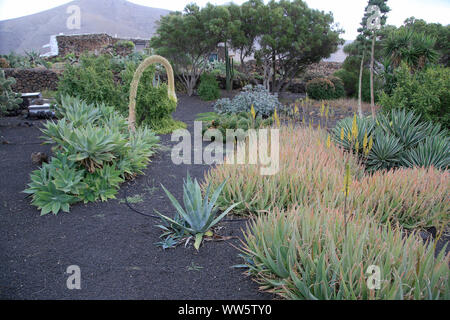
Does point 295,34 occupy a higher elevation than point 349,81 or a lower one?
higher

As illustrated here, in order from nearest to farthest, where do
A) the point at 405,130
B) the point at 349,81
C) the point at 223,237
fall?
the point at 223,237 → the point at 405,130 → the point at 349,81

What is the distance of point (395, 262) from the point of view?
2.10m

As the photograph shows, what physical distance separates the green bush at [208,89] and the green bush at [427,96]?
25.2ft

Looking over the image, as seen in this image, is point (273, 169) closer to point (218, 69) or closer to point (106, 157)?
point (106, 157)

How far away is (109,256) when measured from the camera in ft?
9.40

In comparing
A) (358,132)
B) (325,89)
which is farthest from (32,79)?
(358,132)

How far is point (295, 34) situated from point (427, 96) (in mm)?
7957

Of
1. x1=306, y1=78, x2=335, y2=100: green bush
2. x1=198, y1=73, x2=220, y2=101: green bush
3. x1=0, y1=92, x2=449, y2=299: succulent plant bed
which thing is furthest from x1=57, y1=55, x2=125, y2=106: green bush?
x1=306, y1=78, x2=335, y2=100: green bush

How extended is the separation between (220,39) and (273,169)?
34.3ft

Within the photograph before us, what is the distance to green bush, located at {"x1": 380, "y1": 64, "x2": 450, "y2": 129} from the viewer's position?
577 cm

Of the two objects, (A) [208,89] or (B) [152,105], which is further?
(A) [208,89]

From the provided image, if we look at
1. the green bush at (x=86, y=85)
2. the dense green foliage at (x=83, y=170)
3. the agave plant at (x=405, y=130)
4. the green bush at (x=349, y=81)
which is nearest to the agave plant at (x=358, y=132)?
the agave plant at (x=405, y=130)

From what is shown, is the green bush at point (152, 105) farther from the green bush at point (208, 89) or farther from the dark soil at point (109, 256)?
the green bush at point (208, 89)

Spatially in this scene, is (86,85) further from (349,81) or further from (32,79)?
(349,81)
